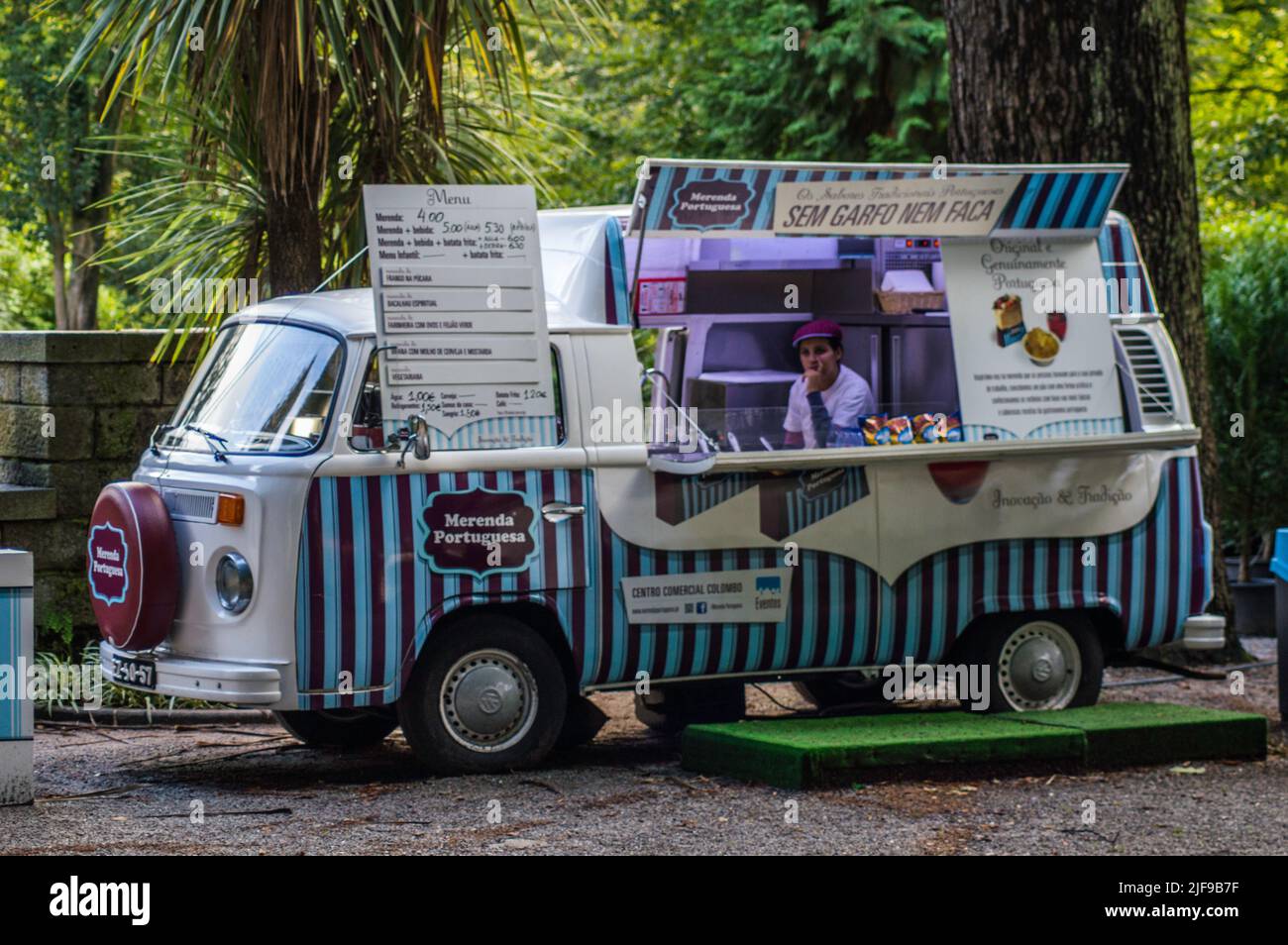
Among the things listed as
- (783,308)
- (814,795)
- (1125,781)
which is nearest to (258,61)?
(783,308)

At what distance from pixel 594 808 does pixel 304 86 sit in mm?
4218

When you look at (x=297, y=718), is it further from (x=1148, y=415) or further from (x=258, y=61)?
(x=1148, y=415)

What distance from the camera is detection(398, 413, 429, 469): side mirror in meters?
8.17

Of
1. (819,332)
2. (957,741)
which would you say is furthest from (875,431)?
(957,741)

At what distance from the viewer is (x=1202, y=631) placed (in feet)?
32.7

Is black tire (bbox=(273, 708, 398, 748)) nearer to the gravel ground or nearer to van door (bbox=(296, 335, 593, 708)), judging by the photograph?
the gravel ground

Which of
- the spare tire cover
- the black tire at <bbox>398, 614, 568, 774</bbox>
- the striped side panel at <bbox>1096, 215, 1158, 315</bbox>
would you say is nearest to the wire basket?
the striped side panel at <bbox>1096, 215, 1158, 315</bbox>

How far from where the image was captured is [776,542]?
908 cm

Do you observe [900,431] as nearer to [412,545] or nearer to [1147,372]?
[1147,372]

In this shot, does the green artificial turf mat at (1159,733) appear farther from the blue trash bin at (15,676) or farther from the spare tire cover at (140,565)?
the blue trash bin at (15,676)

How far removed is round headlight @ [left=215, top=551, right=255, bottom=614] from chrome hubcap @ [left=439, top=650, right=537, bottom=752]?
0.98 metres

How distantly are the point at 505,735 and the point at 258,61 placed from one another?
12.1 feet

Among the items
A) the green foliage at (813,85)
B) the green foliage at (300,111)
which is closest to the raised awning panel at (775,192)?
the green foliage at (300,111)

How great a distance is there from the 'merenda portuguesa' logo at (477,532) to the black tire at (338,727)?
1380mm
